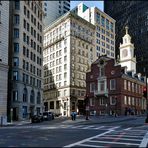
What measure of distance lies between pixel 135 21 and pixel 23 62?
65.9 m

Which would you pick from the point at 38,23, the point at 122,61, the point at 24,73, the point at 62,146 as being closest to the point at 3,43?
the point at 24,73

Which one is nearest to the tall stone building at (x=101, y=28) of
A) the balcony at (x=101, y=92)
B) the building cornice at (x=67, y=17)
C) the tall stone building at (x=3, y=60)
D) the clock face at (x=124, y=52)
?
the building cornice at (x=67, y=17)

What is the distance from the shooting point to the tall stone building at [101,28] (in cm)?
13439

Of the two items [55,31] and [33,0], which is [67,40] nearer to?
[55,31]

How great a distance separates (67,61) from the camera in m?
117

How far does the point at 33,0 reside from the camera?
81062 millimetres

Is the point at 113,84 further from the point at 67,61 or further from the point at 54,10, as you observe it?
the point at 54,10

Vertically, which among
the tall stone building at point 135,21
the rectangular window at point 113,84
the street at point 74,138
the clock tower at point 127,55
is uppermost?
the tall stone building at point 135,21

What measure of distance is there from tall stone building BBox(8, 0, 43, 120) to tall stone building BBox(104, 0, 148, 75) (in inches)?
1764

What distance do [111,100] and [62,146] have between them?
2448 inches

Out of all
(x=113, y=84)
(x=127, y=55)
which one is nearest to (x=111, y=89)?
(x=113, y=84)

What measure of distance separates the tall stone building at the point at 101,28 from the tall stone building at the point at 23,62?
53.6 meters

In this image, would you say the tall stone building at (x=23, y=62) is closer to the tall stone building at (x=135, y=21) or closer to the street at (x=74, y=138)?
the street at (x=74, y=138)

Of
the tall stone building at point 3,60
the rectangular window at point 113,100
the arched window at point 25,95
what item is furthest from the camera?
the rectangular window at point 113,100
